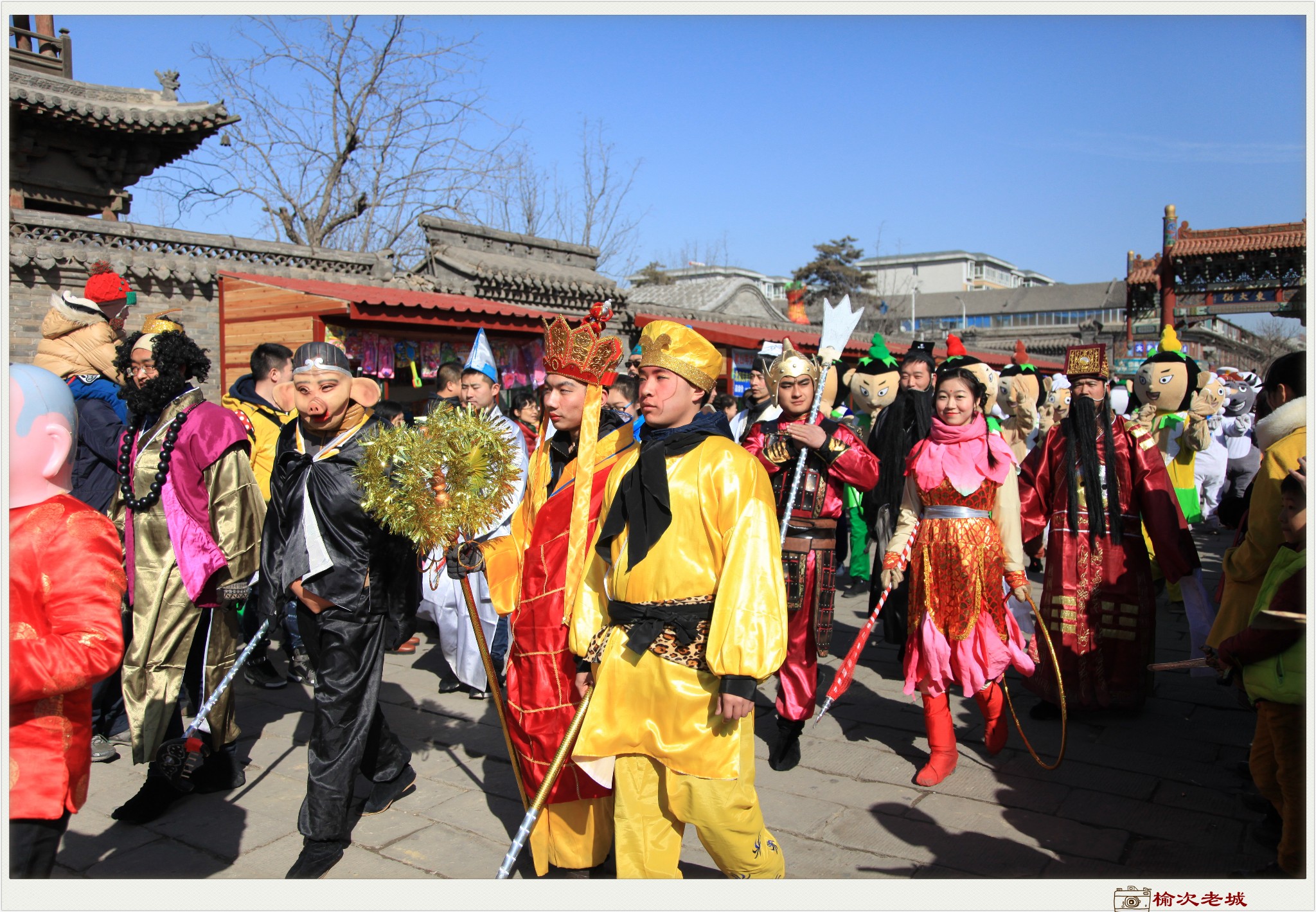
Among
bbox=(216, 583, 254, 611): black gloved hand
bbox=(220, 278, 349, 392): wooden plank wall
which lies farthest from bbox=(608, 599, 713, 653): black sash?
bbox=(220, 278, 349, 392): wooden plank wall

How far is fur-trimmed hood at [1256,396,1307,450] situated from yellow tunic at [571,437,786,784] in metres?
1.75

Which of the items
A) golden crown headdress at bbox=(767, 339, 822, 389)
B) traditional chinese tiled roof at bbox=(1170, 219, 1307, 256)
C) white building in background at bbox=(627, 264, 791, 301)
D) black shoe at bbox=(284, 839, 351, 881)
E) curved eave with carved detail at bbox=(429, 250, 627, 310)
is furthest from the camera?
white building in background at bbox=(627, 264, 791, 301)

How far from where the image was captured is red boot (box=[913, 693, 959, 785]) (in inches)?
156

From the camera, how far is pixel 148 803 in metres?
3.63

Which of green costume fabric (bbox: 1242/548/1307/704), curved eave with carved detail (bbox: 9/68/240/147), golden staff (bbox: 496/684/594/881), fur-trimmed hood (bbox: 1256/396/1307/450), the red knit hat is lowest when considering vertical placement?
golden staff (bbox: 496/684/594/881)

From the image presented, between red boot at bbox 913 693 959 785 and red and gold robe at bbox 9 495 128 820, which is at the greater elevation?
red and gold robe at bbox 9 495 128 820

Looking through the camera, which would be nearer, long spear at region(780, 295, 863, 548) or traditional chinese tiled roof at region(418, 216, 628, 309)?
long spear at region(780, 295, 863, 548)

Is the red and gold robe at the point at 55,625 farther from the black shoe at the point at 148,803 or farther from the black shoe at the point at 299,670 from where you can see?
the black shoe at the point at 299,670

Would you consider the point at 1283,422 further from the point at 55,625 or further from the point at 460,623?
the point at 460,623

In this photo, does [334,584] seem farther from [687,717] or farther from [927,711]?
[927,711]

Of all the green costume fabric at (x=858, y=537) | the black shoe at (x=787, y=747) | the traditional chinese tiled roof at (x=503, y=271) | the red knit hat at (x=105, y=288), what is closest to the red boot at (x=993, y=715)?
the black shoe at (x=787, y=747)

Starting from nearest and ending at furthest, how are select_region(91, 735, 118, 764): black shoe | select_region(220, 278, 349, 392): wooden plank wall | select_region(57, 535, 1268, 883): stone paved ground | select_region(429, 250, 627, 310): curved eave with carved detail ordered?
select_region(57, 535, 1268, 883): stone paved ground
select_region(91, 735, 118, 764): black shoe
select_region(220, 278, 349, 392): wooden plank wall
select_region(429, 250, 627, 310): curved eave with carved detail

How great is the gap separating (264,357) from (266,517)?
2475 millimetres

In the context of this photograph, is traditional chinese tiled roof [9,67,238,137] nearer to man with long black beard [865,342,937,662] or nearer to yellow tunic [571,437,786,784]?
man with long black beard [865,342,937,662]
